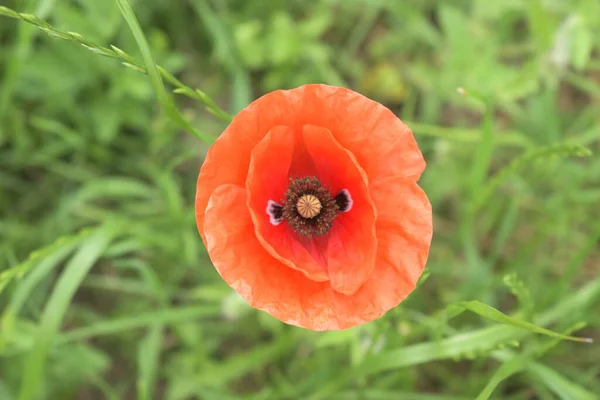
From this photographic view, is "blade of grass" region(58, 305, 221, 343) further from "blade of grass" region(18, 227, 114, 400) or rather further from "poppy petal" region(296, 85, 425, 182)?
"poppy petal" region(296, 85, 425, 182)

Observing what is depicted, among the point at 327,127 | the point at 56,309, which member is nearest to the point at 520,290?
the point at 327,127

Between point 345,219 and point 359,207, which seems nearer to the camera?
point 359,207

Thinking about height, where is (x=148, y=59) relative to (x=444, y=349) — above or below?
above

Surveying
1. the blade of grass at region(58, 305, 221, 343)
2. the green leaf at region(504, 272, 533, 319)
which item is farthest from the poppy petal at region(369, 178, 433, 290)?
the blade of grass at region(58, 305, 221, 343)

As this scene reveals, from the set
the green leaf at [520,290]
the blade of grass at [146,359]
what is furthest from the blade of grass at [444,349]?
the blade of grass at [146,359]

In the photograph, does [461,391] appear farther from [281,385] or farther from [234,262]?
[234,262]

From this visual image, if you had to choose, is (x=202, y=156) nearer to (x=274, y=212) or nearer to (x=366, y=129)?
(x=274, y=212)
